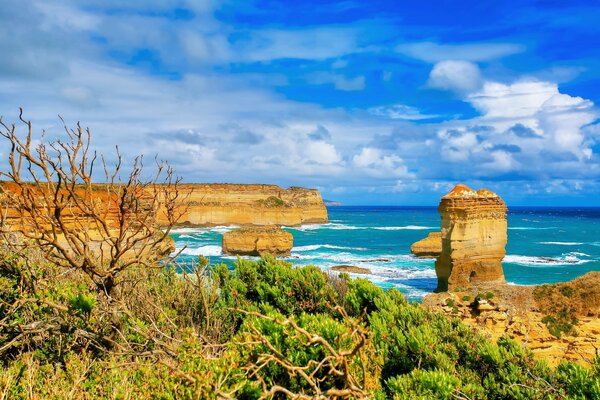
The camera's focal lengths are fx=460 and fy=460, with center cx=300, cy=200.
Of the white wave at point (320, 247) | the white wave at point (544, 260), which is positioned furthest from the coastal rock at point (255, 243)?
the white wave at point (544, 260)

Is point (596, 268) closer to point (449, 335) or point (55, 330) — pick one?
point (449, 335)

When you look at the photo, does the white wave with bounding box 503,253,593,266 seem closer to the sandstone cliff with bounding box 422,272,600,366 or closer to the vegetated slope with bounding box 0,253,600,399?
the sandstone cliff with bounding box 422,272,600,366

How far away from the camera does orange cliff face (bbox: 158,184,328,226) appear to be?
86.2m

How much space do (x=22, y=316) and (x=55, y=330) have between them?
893 millimetres

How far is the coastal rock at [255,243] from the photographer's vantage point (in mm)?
47688

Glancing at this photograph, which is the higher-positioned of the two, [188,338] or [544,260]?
[188,338]

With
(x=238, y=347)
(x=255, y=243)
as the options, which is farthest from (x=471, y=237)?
(x=255, y=243)

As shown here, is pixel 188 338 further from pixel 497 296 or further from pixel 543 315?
pixel 497 296

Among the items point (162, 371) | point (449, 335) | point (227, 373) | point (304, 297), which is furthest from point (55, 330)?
point (449, 335)

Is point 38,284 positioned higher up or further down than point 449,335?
higher up

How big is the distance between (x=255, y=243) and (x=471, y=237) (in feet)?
84.4

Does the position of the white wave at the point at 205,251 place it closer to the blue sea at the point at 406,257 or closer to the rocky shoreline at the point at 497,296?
the blue sea at the point at 406,257

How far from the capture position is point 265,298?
33.0ft

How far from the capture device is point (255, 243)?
4778 cm
